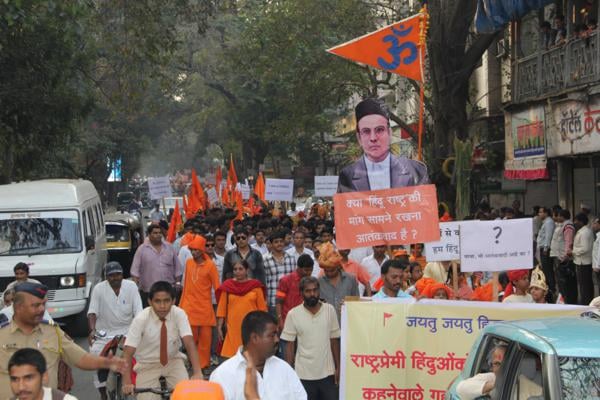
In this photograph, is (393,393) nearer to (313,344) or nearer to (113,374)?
(313,344)

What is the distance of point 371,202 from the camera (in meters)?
10.5

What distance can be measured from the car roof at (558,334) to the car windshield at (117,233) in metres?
19.2

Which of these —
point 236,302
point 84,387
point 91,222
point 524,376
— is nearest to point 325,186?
point 91,222

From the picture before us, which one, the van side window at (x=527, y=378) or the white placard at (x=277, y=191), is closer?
the van side window at (x=527, y=378)

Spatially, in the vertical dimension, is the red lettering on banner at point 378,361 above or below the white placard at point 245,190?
below

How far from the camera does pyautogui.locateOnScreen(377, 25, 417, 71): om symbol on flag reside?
13.4 meters

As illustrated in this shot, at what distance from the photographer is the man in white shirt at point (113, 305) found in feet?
33.4

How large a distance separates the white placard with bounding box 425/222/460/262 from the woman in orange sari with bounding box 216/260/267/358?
1975 mm

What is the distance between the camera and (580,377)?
17.5 feet

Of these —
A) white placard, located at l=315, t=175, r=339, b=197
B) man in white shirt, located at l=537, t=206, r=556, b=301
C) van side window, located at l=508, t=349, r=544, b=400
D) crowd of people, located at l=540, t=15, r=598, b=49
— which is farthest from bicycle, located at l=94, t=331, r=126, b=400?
white placard, located at l=315, t=175, r=339, b=197

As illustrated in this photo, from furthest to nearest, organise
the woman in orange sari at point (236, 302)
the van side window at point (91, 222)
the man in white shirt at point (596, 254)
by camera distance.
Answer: the van side window at point (91, 222) < the man in white shirt at point (596, 254) < the woman in orange sari at point (236, 302)

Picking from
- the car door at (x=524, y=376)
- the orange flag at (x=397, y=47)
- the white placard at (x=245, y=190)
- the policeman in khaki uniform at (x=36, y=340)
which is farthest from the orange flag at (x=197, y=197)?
the car door at (x=524, y=376)

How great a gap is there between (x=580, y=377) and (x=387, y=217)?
5.17 metres

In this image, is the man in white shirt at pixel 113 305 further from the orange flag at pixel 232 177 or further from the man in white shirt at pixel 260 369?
the orange flag at pixel 232 177
